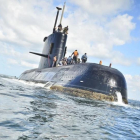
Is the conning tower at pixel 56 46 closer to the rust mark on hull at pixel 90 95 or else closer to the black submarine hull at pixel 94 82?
the black submarine hull at pixel 94 82

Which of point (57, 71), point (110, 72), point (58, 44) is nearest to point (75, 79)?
point (110, 72)

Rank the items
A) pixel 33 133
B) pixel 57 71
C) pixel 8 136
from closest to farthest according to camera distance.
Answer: pixel 8 136, pixel 33 133, pixel 57 71

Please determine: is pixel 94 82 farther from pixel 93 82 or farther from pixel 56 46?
pixel 56 46

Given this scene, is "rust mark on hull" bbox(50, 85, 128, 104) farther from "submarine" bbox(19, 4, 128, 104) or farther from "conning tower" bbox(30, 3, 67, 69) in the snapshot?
"conning tower" bbox(30, 3, 67, 69)

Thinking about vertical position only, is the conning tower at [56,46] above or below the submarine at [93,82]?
above

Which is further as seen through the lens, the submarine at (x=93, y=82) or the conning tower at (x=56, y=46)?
the conning tower at (x=56, y=46)

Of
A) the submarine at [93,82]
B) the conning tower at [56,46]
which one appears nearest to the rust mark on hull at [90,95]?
the submarine at [93,82]

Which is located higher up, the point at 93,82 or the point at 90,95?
the point at 93,82

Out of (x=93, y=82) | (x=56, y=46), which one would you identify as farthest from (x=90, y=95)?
(x=56, y=46)

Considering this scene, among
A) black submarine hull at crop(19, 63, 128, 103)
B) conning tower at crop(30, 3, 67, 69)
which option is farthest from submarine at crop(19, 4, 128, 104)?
conning tower at crop(30, 3, 67, 69)

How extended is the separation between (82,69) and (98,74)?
1.46 m

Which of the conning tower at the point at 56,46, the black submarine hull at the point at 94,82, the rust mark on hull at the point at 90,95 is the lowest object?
the rust mark on hull at the point at 90,95

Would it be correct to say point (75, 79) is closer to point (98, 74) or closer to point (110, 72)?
point (98, 74)

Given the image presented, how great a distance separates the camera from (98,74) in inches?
589
